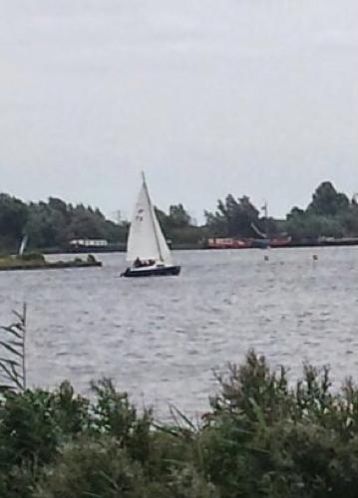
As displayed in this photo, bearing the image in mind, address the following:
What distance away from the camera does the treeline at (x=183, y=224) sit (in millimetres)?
143125

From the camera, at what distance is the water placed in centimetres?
3338

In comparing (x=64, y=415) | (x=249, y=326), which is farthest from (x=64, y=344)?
(x=64, y=415)

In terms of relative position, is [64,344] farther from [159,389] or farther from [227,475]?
[227,475]

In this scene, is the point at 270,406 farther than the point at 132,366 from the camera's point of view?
No

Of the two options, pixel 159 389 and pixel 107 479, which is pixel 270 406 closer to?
pixel 107 479

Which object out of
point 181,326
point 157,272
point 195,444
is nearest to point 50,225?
point 157,272

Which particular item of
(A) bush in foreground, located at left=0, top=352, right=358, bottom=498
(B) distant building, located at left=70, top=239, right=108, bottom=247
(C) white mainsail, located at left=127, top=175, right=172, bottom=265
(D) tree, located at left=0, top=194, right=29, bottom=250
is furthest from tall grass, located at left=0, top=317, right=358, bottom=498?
(B) distant building, located at left=70, top=239, right=108, bottom=247

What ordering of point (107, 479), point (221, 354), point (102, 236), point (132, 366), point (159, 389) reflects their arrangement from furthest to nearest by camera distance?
point (102, 236), point (221, 354), point (132, 366), point (159, 389), point (107, 479)

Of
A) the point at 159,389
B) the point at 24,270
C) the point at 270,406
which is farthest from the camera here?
the point at 24,270

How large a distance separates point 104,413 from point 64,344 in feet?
131

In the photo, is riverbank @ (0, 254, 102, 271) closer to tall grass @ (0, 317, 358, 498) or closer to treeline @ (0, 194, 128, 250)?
treeline @ (0, 194, 128, 250)

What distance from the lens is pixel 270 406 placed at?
7164mm

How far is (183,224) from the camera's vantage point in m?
158

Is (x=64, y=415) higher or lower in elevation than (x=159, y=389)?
higher
